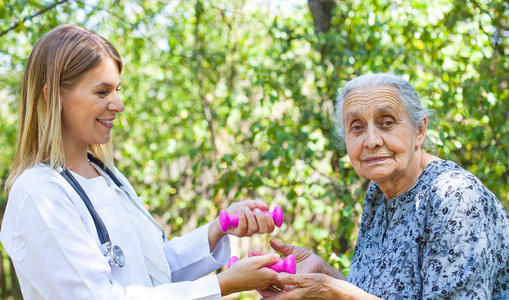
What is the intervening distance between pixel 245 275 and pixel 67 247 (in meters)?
0.75

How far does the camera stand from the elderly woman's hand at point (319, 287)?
84.6 inches

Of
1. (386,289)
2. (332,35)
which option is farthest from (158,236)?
(332,35)

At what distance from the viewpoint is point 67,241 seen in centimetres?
183

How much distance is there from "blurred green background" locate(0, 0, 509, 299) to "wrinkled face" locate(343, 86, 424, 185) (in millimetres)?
726

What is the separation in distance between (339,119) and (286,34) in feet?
7.96

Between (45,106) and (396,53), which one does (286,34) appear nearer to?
(396,53)

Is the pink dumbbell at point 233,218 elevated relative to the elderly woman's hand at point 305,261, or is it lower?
elevated

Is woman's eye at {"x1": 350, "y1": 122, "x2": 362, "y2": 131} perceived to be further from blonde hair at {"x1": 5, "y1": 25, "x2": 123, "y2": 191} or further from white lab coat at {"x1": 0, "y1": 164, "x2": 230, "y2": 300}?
blonde hair at {"x1": 5, "y1": 25, "x2": 123, "y2": 191}

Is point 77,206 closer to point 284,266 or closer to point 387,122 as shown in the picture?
point 284,266

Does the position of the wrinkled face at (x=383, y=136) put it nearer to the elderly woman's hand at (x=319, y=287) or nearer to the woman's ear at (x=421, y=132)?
the woman's ear at (x=421, y=132)

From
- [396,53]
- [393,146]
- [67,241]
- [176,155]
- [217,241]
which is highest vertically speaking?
[396,53]

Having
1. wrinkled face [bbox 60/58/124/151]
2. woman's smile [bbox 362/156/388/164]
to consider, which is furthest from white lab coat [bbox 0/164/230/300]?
woman's smile [bbox 362/156/388/164]

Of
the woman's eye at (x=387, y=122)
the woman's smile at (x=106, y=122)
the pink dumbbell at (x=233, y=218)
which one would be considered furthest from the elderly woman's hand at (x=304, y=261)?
the woman's smile at (x=106, y=122)

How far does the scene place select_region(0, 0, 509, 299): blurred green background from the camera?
415 centimetres
